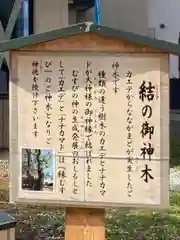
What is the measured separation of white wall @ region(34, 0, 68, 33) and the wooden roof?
7.70 m

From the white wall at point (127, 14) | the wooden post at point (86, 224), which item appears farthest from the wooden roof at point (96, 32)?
the white wall at point (127, 14)

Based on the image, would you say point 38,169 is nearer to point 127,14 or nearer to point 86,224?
point 86,224

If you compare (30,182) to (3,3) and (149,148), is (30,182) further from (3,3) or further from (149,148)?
(3,3)

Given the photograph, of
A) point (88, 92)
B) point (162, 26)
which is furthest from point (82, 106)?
point (162, 26)

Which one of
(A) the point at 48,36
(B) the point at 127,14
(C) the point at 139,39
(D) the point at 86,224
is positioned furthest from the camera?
(B) the point at 127,14

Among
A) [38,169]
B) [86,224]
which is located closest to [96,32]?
[38,169]

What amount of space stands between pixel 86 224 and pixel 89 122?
29.8 inches

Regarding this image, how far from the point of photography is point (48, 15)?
11656 mm

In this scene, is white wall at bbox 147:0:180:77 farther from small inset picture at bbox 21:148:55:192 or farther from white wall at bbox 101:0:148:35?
small inset picture at bbox 21:148:55:192

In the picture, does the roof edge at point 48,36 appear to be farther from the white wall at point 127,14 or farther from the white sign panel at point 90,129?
the white wall at point 127,14

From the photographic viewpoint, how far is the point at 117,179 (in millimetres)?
3977

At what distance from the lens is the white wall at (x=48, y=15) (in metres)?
11.7

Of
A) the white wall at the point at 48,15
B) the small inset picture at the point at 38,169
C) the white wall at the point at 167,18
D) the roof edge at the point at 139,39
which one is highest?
the white wall at the point at 167,18

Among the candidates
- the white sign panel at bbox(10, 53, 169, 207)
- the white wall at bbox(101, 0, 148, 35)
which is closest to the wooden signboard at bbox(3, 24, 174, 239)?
the white sign panel at bbox(10, 53, 169, 207)
